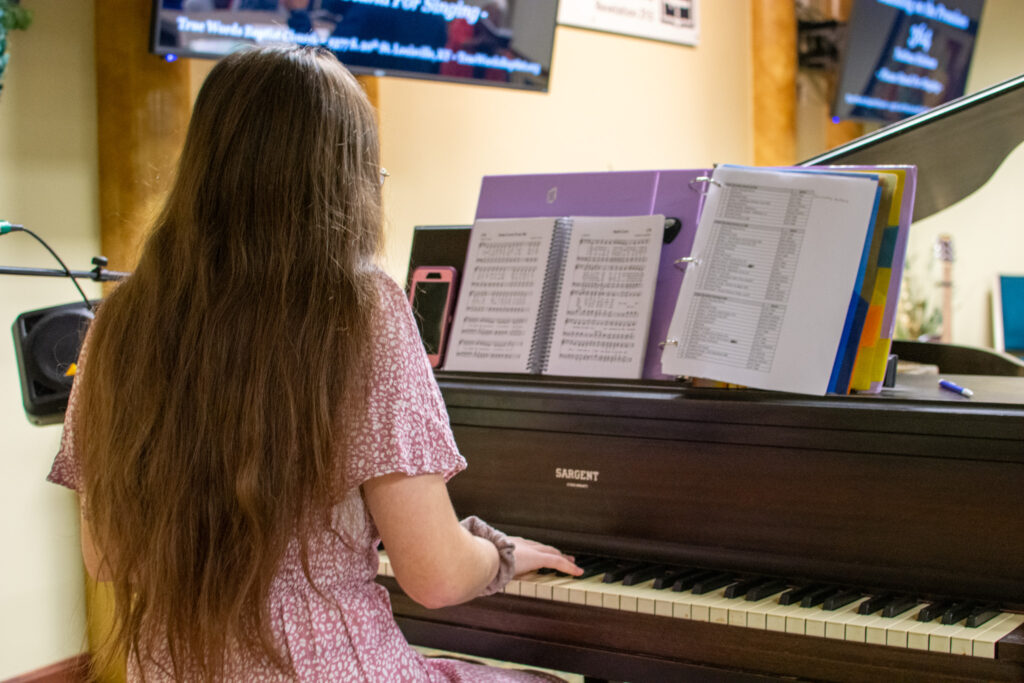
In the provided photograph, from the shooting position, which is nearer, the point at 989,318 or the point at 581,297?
the point at 581,297

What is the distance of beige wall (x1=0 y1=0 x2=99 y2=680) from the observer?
3041 millimetres

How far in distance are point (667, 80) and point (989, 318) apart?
9.69 feet

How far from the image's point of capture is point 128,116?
312 centimetres

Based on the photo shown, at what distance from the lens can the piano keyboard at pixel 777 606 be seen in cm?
138

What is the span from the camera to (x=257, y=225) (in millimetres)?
1229

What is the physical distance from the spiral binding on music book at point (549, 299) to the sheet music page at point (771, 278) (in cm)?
30

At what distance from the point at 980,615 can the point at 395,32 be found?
2.84m

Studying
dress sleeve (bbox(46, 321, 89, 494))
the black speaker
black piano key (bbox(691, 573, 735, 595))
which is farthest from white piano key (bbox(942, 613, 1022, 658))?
the black speaker

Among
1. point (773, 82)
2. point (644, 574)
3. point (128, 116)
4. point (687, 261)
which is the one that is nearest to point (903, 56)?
point (773, 82)

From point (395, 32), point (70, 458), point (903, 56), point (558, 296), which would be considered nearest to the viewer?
point (70, 458)

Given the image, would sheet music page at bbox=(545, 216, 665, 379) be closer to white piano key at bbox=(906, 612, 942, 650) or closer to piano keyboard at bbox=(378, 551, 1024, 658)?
piano keyboard at bbox=(378, 551, 1024, 658)

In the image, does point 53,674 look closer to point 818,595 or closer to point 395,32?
point 395,32

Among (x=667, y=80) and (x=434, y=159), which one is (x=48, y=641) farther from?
(x=667, y=80)

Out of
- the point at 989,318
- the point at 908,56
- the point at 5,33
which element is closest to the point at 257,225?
the point at 5,33
